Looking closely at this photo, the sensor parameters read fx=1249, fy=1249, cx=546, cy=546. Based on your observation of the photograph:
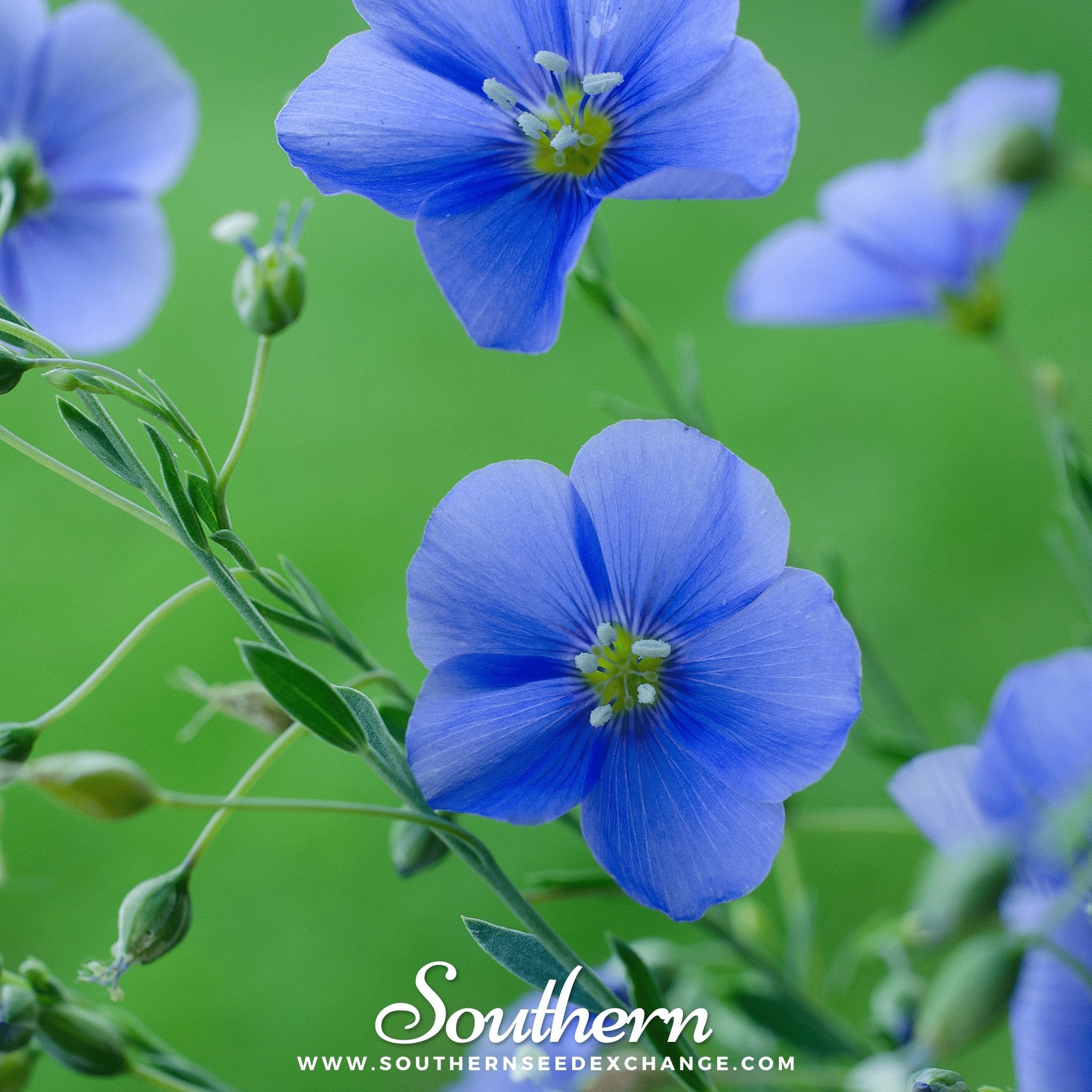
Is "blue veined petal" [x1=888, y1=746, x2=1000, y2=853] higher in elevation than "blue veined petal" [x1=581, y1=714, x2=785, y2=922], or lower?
lower

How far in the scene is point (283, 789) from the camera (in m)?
1.31

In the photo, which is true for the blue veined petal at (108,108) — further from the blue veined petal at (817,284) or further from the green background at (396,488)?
the green background at (396,488)

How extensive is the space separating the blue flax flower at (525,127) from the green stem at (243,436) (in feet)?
0.17

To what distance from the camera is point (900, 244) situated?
573 mm

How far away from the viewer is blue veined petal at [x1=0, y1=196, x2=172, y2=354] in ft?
1.67

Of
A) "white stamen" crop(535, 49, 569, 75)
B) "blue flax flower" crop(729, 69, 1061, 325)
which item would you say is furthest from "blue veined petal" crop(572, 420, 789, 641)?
"blue flax flower" crop(729, 69, 1061, 325)

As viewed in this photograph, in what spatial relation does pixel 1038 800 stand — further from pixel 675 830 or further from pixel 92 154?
pixel 92 154

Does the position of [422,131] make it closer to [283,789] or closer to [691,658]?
[691,658]

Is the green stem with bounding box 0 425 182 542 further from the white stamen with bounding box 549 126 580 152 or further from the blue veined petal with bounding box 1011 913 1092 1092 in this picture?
the blue veined petal with bounding box 1011 913 1092 1092

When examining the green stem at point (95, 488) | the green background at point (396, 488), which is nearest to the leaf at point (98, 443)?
the green stem at point (95, 488)

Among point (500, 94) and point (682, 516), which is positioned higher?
point (500, 94)

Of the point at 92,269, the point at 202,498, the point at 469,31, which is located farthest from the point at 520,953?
the point at 92,269

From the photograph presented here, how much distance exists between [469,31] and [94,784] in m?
0.23

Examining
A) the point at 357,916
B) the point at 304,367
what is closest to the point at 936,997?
the point at 357,916
